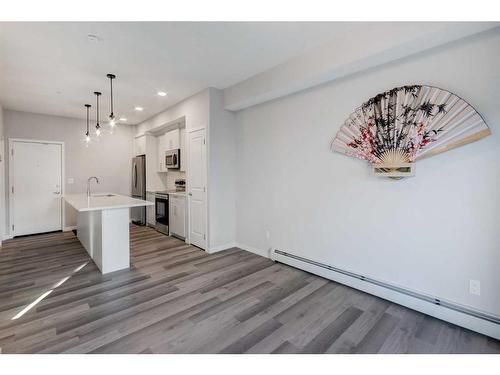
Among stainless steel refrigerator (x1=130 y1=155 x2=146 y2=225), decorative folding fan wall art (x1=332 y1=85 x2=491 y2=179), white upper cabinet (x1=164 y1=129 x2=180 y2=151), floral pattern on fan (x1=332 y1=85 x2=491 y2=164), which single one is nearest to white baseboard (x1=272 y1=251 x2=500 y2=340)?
decorative folding fan wall art (x1=332 y1=85 x2=491 y2=179)

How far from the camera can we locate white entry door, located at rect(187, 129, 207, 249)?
14.1 ft

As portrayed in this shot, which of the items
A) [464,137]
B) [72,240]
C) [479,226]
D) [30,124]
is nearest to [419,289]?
[479,226]

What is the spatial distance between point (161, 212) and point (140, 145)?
2.06 meters

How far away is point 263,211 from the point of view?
158 inches

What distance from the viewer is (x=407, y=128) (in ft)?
8.00

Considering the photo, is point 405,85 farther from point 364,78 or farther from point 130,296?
point 130,296

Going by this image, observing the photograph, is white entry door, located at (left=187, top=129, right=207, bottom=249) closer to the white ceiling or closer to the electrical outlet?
the white ceiling

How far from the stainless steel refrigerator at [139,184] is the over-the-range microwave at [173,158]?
910 mm

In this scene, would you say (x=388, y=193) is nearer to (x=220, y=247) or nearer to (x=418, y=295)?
(x=418, y=295)

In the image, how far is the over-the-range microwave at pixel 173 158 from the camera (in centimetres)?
543

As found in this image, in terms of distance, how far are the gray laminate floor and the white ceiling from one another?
271 centimetres

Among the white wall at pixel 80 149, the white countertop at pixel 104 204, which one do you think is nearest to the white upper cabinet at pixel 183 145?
the white countertop at pixel 104 204

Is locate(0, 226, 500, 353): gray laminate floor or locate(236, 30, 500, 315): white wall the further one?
locate(236, 30, 500, 315): white wall

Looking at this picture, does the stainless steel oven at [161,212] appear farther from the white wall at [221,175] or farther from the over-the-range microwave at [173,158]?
the white wall at [221,175]
